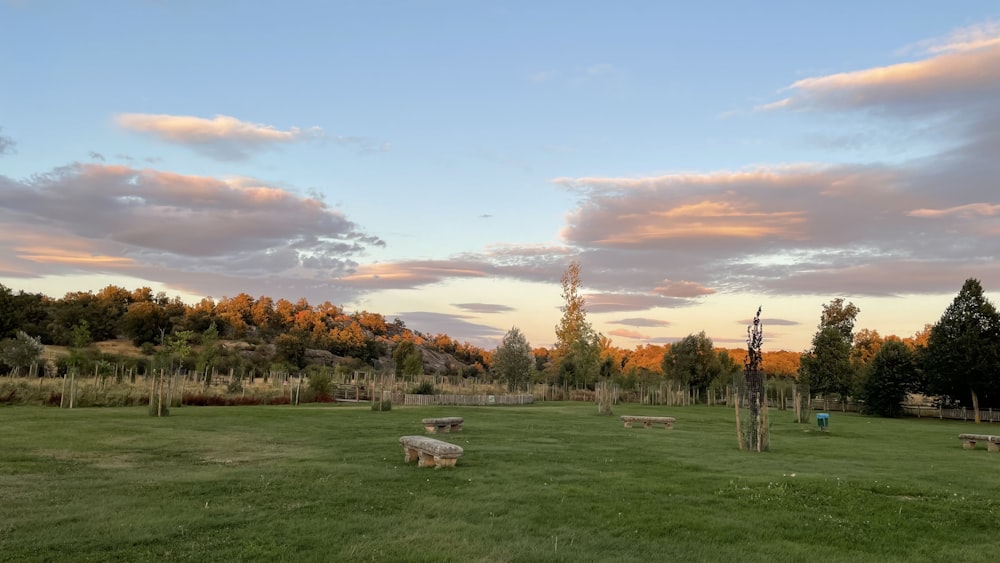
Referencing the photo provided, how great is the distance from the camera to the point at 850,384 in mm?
51969

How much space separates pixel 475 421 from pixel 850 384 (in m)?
39.1

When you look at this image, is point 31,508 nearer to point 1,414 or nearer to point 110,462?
point 110,462

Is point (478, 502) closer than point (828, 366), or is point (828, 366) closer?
point (478, 502)

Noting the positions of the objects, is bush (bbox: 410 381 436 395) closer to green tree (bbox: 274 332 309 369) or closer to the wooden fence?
the wooden fence

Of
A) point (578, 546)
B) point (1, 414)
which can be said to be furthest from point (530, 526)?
point (1, 414)

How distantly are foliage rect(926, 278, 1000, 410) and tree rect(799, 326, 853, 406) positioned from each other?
22.0 ft

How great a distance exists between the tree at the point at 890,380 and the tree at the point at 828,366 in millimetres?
3907

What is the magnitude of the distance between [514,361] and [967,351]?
125ft

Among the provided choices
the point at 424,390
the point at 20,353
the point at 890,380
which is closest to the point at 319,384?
the point at 424,390

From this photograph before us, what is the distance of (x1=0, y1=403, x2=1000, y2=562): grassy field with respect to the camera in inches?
287

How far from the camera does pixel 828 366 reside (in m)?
52.9

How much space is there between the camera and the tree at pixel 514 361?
65.2m

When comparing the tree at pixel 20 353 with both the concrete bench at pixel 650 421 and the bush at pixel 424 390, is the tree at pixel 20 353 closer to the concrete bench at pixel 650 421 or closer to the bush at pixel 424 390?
the bush at pixel 424 390

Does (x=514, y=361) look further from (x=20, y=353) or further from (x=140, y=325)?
(x=140, y=325)
